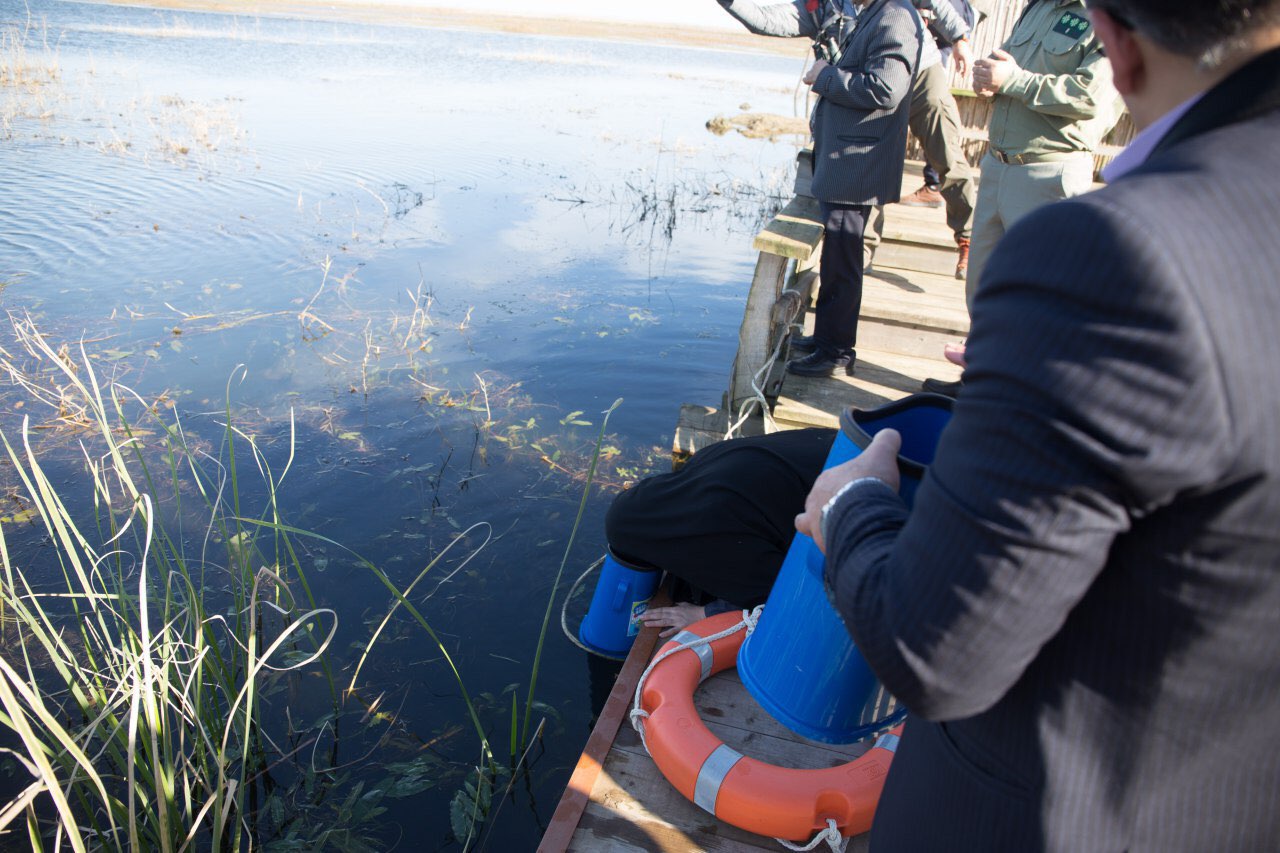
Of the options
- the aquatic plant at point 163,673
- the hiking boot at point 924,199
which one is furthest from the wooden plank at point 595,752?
the hiking boot at point 924,199

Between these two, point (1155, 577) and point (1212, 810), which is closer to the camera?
point (1155, 577)

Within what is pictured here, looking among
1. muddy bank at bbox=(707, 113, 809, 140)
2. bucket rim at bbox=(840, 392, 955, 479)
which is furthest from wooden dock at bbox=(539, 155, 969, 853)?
muddy bank at bbox=(707, 113, 809, 140)

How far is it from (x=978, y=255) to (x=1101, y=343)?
142 inches

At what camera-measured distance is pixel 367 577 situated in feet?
12.7

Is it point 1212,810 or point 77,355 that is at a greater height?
point 1212,810

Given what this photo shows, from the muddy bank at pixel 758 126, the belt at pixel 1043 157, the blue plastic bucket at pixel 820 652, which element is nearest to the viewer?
the blue plastic bucket at pixel 820 652

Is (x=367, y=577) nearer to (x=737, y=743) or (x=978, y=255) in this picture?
(x=737, y=743)

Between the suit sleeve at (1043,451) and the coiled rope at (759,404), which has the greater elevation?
the suit sleeve at (1043,451)

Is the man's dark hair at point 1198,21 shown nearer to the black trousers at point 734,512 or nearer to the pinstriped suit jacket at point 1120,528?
the pinstriped suit jacket at point 1120,528

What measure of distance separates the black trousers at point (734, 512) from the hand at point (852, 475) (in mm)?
1269

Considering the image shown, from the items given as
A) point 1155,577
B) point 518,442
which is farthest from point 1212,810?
point 518,442

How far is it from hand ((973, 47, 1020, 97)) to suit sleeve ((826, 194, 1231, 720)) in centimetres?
327

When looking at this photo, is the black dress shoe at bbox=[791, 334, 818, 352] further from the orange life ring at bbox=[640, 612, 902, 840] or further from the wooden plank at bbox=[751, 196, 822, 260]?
the orange life ring at bbox=[640, 612, 902, 840]

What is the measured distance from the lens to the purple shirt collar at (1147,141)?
2.55ft
